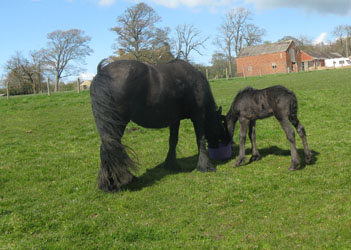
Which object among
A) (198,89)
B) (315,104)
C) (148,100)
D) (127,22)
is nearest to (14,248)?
(148,100)

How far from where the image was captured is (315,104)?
1355cm

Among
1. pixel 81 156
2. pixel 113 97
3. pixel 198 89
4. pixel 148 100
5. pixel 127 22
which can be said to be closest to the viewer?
pixel 113 97

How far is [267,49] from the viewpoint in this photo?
6888 centimetres

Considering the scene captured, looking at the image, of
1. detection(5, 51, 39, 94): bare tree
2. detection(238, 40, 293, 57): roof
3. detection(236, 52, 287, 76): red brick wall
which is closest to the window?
detection(238, 40, 293, 57): roof

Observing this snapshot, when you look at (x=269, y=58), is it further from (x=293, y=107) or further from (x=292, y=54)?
(x=293, y=107)

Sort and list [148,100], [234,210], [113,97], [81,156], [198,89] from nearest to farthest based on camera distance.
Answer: [234,210], [113,97], [148,100], [198,89], [81,156]

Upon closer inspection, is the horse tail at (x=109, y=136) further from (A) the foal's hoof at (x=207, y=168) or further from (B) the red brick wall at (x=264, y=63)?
(B) the red brick wall at (x=264, y=63)

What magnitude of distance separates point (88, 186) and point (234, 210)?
277cm

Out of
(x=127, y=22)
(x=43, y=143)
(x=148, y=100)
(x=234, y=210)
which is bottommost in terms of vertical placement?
(x=234, y=210)

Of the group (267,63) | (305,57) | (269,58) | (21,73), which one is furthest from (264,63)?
(21,73)

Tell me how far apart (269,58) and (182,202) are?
68.0 meters

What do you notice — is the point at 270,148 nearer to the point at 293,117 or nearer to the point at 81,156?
the point at 293,117

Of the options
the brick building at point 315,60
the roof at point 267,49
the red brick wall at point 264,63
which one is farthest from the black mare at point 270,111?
the brick building at point 315,60

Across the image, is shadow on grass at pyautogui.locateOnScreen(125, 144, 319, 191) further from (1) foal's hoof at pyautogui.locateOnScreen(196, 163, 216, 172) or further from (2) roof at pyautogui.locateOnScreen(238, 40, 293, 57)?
(2) roof at pyautogui.locateOnScreen(238, 40, 293, 57)
